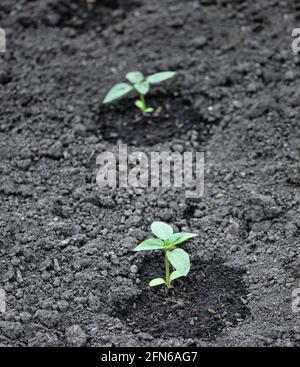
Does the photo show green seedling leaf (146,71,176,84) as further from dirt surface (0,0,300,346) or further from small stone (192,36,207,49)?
small stone (192,36,207,49)

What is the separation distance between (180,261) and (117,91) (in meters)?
1.00

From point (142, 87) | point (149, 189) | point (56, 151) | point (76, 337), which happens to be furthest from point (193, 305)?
point (142, 87)

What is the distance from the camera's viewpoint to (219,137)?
3.01m

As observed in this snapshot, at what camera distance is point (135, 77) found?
10.0 ft

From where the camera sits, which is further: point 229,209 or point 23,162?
point 23,162

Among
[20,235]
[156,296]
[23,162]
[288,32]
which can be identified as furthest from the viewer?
[288,32]

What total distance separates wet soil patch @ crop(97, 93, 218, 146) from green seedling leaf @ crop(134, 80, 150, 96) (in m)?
0.18

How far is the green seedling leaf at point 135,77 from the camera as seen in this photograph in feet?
9.99

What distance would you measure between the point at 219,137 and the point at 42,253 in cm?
95

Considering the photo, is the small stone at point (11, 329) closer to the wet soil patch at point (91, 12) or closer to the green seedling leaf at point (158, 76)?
the green seedling leaf at point (158, 76)

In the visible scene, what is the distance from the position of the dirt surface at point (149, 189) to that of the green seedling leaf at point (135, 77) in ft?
0.63

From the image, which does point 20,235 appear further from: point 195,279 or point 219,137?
point 219,137

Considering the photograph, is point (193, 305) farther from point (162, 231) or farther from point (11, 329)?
point (11, 329)

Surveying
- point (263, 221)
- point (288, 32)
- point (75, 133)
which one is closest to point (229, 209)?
point (263, 221)
